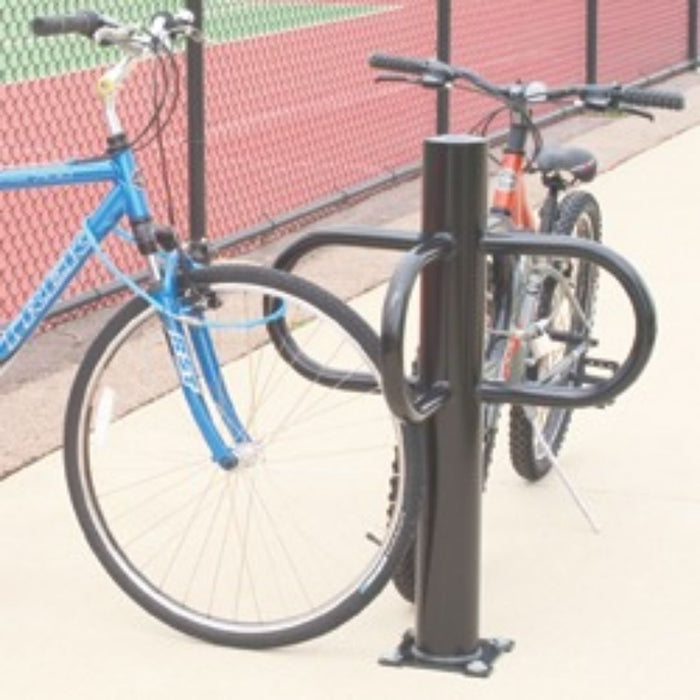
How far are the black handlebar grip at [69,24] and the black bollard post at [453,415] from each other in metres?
0.80

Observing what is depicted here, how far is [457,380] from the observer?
409cm

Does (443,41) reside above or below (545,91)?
below

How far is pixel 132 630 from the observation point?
449 cm

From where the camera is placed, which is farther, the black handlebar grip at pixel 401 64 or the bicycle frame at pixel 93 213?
the black handlebar grip at pixel 401 64

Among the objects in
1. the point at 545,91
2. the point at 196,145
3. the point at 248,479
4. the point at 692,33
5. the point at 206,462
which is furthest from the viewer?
the point at 692,33

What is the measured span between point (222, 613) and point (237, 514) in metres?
0.52

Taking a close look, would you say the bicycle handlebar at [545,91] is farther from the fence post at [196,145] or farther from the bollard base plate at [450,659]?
the fence post at [196,145]

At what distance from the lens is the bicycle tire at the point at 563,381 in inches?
205

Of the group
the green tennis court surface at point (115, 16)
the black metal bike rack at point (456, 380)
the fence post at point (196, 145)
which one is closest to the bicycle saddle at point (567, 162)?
the black metal bike rack at point (456, 380)

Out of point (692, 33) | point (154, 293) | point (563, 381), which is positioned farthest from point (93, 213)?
point (692, 33)

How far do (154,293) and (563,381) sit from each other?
4.38 ft

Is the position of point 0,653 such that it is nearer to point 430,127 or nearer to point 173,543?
point 173,543

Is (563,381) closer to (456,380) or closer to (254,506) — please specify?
(254,506)

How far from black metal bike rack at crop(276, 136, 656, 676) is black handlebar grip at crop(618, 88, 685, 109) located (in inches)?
24.5
